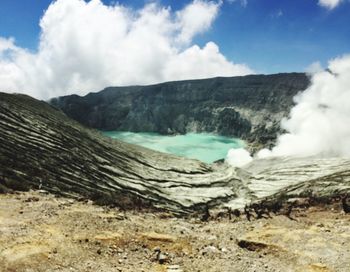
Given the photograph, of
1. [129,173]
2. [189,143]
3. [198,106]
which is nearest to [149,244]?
[129,173]

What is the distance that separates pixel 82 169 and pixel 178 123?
109m

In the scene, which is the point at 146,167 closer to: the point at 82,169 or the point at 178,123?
the point at 82,169

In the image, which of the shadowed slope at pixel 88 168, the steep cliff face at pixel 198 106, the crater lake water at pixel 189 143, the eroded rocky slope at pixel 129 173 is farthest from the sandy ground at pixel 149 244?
the steep cliff face at pixel 198 106

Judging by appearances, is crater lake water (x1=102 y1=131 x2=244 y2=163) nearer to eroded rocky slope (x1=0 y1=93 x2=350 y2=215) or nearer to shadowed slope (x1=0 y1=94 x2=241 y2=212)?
eroded rocky slope (x1=0 y1=93 x2=350 y2=215)

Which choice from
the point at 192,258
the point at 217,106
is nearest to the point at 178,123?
the point at 217,106

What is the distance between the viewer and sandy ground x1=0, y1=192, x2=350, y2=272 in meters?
18.1

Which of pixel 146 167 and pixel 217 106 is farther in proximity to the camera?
pixel 217 106

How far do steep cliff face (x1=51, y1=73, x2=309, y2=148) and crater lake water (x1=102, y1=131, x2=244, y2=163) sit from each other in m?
4.50

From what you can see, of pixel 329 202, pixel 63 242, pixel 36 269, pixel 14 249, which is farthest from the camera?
pixel 329 202

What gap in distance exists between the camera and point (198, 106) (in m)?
150

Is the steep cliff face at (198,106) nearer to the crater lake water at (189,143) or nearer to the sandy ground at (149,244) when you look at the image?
the crater lake water at (189,143)

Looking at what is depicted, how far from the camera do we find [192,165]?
5978 centimetres

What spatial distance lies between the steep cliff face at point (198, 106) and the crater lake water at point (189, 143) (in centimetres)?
450

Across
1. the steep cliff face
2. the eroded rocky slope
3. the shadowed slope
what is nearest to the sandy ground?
the eroded rocky slope
